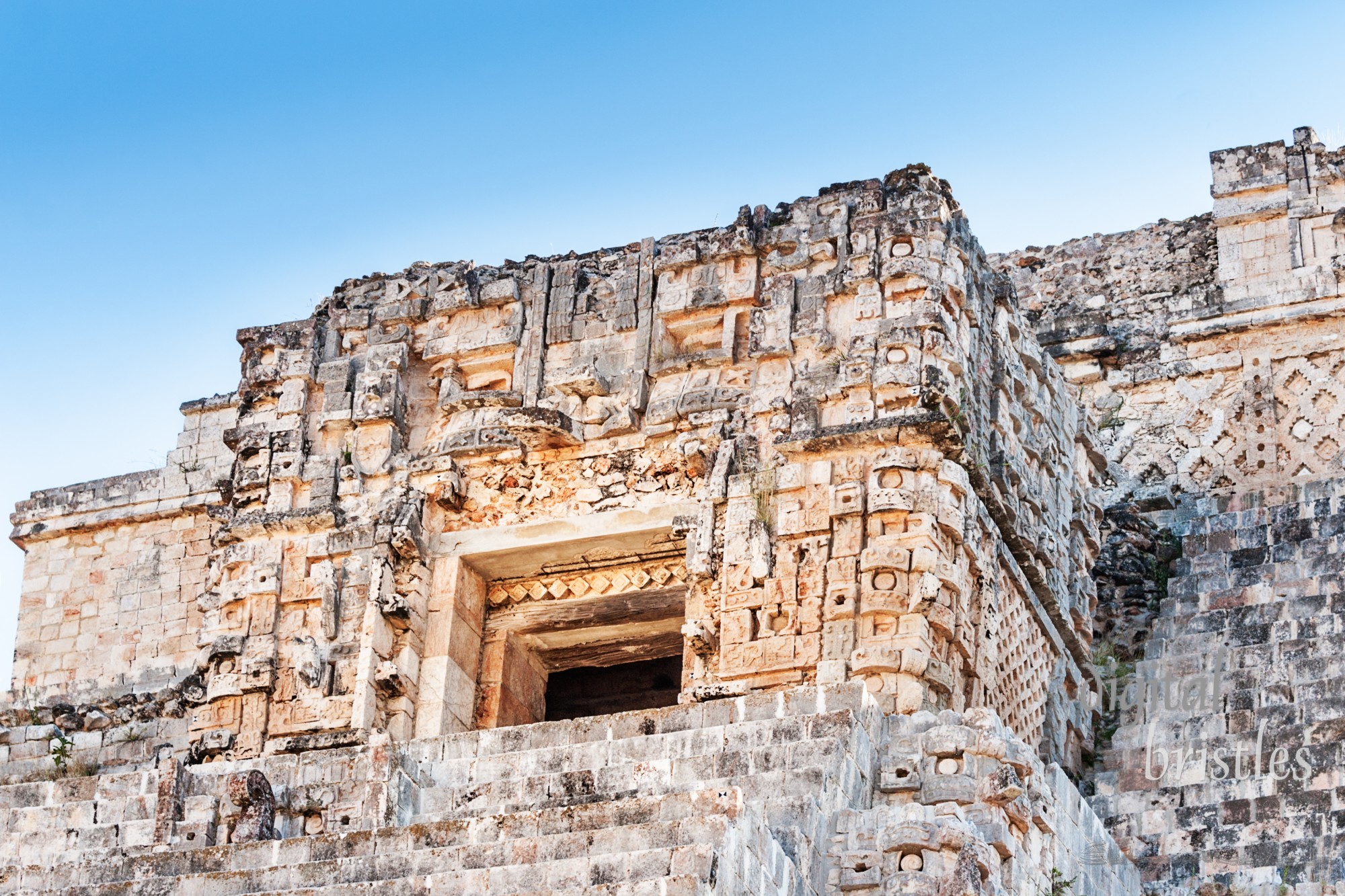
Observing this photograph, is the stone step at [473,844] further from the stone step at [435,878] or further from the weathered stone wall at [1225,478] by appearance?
the weathered stone wall at [1225,478]

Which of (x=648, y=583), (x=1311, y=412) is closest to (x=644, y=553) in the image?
(x=648, y=583)

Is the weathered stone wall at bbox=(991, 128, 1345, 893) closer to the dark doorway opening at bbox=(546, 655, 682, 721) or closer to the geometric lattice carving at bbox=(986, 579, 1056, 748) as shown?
the geometric lattice carving at bbox=(986, 579, 1056, 748)

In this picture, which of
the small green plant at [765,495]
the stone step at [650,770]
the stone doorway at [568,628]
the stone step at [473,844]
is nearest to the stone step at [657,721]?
the stone step at [650,770]

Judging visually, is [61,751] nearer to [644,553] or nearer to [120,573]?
[120,573]

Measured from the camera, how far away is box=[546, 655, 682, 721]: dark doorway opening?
1969 cm

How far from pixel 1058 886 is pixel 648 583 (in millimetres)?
4656

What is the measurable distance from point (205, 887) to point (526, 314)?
22.4 feet

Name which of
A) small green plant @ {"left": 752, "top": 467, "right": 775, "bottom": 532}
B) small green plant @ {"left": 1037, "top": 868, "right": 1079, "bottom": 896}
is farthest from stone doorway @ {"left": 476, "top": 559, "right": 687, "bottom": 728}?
small green plant @ {"left": 1037, "top": 868, "right": 1079, "bottom": 896}

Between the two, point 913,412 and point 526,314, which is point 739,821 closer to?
point 913,412

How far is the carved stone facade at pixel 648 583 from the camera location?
1349cm

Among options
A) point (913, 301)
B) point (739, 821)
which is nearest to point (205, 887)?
point (739, 821)

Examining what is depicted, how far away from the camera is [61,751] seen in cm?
1856

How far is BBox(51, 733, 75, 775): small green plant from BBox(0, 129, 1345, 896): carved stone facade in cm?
10

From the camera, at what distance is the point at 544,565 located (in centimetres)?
1764
